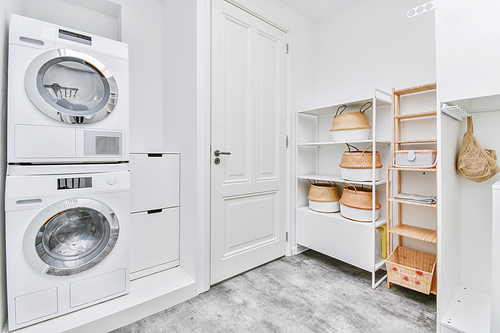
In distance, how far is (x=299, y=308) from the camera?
1621 mm

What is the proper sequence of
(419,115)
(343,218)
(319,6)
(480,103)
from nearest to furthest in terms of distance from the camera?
(480,103)
(419,115)
(343,218)
(319,6)

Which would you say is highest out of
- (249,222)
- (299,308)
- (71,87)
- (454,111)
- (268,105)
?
(268,105)

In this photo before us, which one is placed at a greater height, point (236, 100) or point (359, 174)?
point (236, 100)

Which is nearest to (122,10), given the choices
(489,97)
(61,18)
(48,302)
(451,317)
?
(61,18)

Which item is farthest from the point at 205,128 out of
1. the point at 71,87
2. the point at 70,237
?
the point at 70,237

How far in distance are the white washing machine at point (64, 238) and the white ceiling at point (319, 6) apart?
2.20 m

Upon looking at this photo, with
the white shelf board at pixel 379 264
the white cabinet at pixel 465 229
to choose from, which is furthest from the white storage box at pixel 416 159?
the white shelf board at pixel 379 264

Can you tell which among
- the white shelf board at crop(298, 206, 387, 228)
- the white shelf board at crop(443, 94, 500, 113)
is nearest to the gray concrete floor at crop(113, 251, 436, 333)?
the white shelf board at crop(298, 206, 387, 228)

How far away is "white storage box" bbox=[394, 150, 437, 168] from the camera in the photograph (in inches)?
64.8

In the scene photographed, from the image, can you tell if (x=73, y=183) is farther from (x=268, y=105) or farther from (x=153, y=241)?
(x=268, y=105)

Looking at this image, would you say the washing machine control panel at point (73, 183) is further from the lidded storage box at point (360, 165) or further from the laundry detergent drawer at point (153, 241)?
the lidded storage box at point (360, 165)

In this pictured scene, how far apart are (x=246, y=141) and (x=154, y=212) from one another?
95 centimetres

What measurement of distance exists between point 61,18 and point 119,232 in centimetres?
175

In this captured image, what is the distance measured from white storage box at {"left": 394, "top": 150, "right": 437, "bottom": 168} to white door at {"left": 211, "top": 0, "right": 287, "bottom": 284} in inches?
38.8
